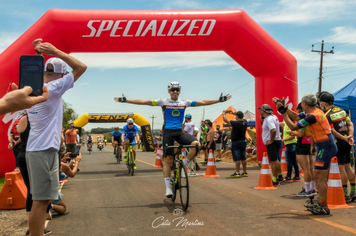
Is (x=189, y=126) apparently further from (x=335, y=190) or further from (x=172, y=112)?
(x=335, y=190)

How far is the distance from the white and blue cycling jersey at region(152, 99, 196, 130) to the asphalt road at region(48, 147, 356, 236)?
59.9 inches

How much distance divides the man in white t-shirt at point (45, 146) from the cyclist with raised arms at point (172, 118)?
3690 millimetres

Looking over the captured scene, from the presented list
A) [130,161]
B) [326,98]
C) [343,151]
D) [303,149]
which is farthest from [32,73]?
[130,161]

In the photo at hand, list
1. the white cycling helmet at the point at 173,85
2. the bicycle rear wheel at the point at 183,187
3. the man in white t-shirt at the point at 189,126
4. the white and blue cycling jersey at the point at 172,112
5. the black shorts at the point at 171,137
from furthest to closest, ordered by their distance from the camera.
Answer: the man in white t-shirt at the point at 189,126, the white cycling helmet at the point at 173,85, the white and blue cycling jersey at the point at 172,112, the black shorts at the point at 171,137, the bicycle rear wheel at the point at 183,187

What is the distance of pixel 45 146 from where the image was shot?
13.2ft

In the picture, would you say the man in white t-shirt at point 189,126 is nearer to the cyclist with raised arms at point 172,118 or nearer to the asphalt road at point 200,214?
the asphalt road at point 200,214

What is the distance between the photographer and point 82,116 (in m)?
32.0

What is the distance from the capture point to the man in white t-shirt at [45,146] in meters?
3.98

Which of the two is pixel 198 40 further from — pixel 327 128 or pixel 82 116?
pixel 82 116

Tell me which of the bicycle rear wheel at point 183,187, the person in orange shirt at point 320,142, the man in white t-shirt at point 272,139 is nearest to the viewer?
the person in orange shirt at point 320,142

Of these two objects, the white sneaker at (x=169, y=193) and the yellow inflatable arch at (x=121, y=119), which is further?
the yellow inflatable arch at (x=121, y=119)

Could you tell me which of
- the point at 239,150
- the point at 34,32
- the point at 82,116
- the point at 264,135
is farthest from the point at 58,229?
the point at 82,116

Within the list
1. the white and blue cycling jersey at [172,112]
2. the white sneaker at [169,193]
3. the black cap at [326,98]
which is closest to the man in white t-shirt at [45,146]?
the white sneaker at [169,193]

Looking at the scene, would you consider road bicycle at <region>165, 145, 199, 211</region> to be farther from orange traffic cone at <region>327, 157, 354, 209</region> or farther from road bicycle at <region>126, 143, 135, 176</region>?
road bicycle at <region>126, 143, 135, 176</region>
